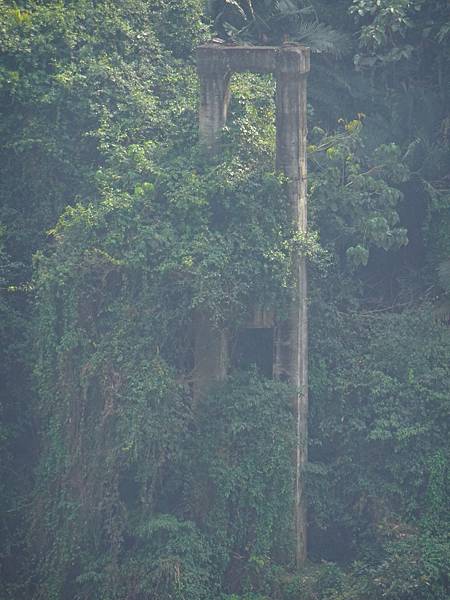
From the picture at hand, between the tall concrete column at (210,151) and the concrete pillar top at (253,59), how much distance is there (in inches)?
0.5

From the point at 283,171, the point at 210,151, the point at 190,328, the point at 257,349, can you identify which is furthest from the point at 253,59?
the point at 257,349

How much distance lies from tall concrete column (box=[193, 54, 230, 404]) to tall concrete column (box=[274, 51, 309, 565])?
0.78 m

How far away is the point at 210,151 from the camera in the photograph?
546 inches

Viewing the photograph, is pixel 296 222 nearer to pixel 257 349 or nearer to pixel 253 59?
pixel 257 349

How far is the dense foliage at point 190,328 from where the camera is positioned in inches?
504

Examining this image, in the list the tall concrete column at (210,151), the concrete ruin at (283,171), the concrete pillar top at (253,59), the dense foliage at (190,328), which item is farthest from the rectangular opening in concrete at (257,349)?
the concrete pillar top at (253,59)

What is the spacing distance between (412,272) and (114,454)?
19.0 feet

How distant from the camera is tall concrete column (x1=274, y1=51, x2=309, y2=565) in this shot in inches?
529

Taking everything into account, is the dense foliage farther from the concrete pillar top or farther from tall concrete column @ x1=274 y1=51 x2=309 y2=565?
the concrete pillar top

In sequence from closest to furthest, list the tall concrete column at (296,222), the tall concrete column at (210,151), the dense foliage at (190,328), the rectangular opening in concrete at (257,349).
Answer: the dense foliage at (190,328)
the tall concrete column at (210,151)
the tall concrete column at (296,222)
the rectangular opening in concrete at (257,349)

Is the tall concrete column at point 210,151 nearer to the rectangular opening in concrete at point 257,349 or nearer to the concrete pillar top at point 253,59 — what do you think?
the concrete pillar top at point 253,59

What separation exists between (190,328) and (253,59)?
3769 millimetres

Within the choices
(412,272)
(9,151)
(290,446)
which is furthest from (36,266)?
(412,272)

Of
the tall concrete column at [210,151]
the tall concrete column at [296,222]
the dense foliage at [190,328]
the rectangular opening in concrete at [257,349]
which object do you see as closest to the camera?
the dense foliage at [190,328]
